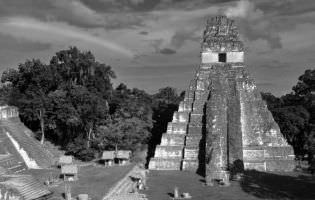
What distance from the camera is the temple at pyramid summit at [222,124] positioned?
2733 cm

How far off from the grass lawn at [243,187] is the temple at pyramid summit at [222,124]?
108 centimetres

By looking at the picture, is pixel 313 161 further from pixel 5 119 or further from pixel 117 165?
pixel 5 119

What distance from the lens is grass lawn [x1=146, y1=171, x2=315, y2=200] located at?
21.5 m

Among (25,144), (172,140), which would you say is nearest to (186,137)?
(172,140)

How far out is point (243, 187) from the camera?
23484 millimetres

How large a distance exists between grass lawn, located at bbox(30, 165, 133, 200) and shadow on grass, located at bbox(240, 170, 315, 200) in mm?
6693

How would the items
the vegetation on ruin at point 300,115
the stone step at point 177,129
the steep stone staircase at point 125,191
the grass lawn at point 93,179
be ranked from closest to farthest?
1. the steep stone staircase at point 125,191
2. the grass lawn at point 93,179
3. the stone step at point 177,129
4. the vegetation on ruin at point 300,115

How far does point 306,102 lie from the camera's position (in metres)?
39.4

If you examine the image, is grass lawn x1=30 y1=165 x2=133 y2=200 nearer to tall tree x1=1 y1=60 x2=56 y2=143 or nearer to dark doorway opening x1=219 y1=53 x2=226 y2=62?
tall tree x1=1 y1=60 x2=56 y2=143

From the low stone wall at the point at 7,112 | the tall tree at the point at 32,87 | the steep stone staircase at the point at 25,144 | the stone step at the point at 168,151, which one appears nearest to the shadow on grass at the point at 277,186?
the stone step at the point at 168,151

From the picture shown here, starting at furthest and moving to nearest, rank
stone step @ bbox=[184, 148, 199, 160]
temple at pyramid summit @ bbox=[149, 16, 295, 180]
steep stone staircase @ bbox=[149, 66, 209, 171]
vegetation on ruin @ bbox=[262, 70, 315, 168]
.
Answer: vegetation on ruin @ bbox=[262, 70, 315, 168] → steep stone staircase @ bbox=[149, 66, 209, 171] → stone step @ bbox=[184, 148, 199, 160] → temple at pyramid summit @ bbox=[149, 16, 295, 180]

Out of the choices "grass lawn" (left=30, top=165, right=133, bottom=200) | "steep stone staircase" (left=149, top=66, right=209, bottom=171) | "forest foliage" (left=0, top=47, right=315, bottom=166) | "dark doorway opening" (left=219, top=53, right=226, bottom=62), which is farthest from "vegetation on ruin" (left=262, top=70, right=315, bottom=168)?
"grass lawn" (left=30, top=165, right=133, bottom=200)

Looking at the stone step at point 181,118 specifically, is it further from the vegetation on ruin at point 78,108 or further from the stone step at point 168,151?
the vegetation on ruin at point 78,108

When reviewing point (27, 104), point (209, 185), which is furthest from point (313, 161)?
point (27, 104)
